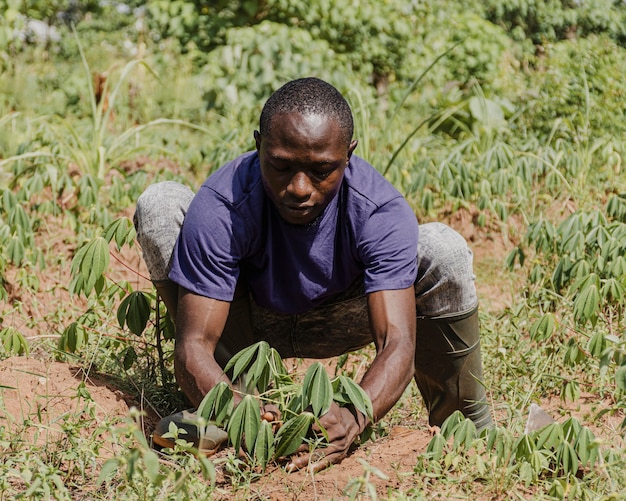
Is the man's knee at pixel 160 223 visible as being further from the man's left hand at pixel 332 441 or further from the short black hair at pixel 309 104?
the man's left hand at pixel 332 441

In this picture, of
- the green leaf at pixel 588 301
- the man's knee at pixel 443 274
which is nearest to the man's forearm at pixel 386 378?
the man's knee at pixel 443 274

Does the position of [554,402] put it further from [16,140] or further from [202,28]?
[202,28]

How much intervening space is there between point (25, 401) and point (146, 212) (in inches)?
24.7

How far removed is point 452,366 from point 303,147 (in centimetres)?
92

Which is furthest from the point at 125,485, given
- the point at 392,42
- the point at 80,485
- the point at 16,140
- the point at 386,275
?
the point at 392,42

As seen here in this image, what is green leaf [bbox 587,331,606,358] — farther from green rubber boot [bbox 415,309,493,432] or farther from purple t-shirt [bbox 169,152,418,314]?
purple t-shirt [bbox 169,152,418,314]

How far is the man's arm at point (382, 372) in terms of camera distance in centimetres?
214

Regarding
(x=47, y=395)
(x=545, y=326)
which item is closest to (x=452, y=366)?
(x=545, y=326)

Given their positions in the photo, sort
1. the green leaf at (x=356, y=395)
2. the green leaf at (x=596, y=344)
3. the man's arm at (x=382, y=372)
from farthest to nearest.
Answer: the green leaf at (x=596, y=344) → the man's arm at (x=382, y=372) → the green leaf at (x=356, y=395)

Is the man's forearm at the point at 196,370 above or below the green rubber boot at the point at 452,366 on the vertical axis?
above

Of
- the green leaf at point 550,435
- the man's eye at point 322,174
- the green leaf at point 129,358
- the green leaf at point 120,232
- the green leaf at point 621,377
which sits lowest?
the green leaf at point 129,358

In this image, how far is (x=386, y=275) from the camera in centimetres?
235

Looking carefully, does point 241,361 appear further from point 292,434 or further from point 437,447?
point 437,447

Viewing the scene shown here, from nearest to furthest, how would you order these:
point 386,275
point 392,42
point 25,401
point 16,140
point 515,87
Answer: point 386,275, point 25,401, point 16,140, point 515,87, point 392,42
